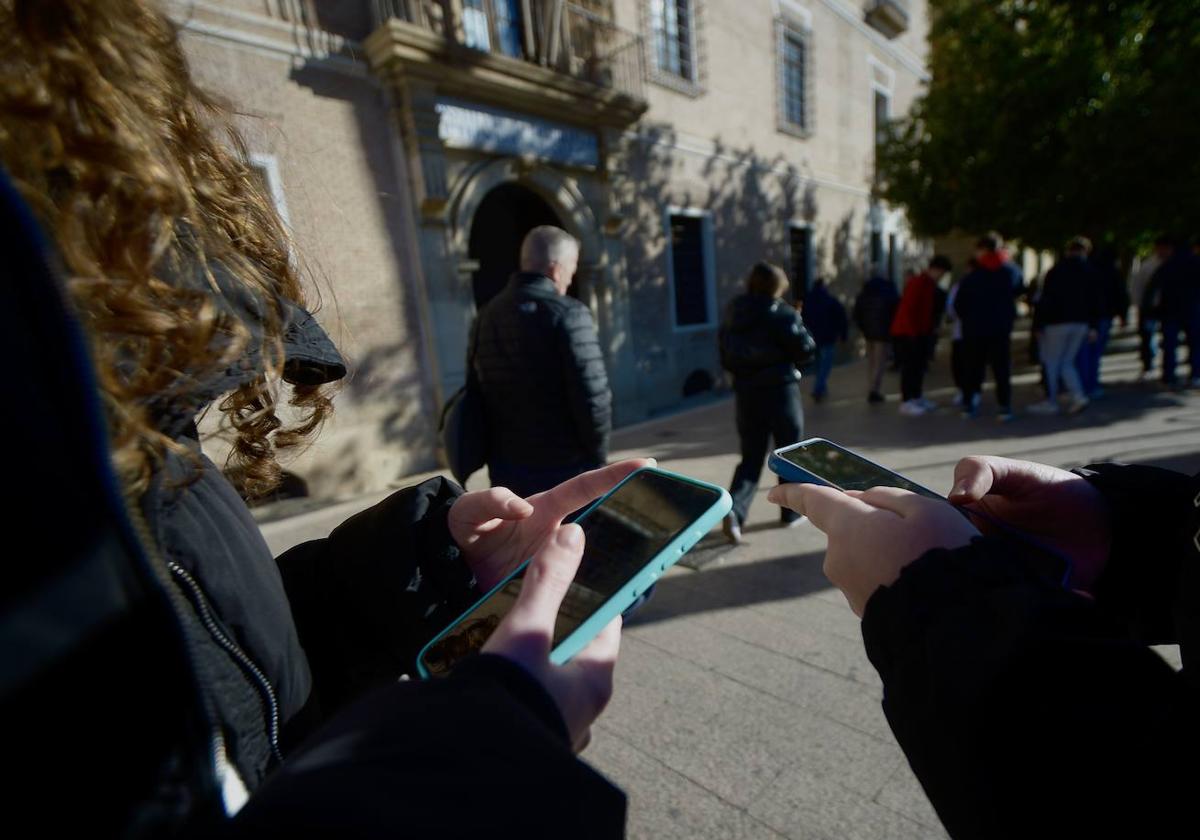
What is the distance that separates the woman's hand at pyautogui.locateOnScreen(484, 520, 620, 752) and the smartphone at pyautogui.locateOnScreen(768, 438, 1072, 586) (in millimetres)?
Answer: 651

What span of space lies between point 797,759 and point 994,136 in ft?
35.7

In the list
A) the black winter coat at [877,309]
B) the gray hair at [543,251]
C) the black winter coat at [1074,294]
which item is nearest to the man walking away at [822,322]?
the black winter coat at [877,309]

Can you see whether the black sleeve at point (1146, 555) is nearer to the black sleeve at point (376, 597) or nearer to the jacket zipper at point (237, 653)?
the black sleeve at point (376, 597)

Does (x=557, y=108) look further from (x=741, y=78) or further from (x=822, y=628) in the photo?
(x=822, y=628)

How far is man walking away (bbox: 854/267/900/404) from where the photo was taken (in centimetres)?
845

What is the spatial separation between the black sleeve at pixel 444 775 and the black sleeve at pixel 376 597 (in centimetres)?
52

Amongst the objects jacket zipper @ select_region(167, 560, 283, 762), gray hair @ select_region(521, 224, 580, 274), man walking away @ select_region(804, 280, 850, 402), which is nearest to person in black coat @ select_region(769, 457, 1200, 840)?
jacket zipper @ select_region(167, 560, 283, 762)

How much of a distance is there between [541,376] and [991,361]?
6.09m

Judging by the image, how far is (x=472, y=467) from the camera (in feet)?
10.3

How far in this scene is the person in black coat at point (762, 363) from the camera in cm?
382

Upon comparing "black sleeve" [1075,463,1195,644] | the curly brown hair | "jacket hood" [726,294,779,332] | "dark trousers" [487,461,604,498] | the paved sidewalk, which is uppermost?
the curly brown hair

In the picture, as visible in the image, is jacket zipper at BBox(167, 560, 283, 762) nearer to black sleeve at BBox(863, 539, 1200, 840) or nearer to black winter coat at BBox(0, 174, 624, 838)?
black winter coat at BBox(0, 174, 624, 838)

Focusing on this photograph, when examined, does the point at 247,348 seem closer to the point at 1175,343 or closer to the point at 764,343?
the point at 764,343

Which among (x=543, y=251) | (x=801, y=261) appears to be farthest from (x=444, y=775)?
(x=801, y=261)
